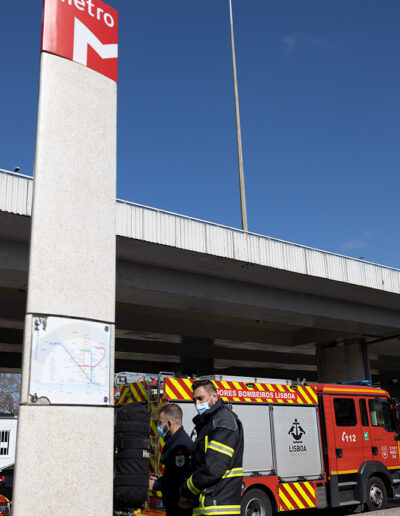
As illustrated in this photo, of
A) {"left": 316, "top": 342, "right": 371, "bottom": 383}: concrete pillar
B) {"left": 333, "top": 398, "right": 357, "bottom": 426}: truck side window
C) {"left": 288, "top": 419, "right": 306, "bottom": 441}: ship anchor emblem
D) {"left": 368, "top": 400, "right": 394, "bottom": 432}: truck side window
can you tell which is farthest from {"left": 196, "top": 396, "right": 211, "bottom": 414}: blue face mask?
{"left": 316, "top": 342, "right": 371, "bottom": 383}: concrete pillar

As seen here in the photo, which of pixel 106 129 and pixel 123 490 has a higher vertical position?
pixel 106 129

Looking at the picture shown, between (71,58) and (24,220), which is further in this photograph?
(24,220)

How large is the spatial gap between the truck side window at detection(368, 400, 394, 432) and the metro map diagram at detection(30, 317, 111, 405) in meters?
10.0

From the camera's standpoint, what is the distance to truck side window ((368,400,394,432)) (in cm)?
1320

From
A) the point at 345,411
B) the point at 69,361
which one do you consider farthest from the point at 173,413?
the point at 345,411

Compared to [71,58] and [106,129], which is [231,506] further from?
[71,58]

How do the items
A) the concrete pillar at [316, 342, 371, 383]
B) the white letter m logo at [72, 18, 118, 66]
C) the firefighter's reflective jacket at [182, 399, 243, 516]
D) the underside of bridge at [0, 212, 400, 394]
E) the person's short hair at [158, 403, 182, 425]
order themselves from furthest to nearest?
the concrete pillar at [316, 342, 371, 383] < the underside of bridge at [0, 212, 400, 394] < the person's short hair at [158, 403, 182, 425] < the white letter m logo at [72, 18, 118, 66] < the firefighter's reflective jacket at [182, 399, 243, 516]

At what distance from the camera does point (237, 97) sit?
35719mm

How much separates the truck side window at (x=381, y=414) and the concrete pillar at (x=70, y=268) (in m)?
9.97

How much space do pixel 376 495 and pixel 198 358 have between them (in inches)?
946

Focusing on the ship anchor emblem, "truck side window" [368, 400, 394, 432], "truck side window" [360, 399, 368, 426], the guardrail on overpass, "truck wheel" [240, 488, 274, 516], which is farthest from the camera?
the guardrail on overpass

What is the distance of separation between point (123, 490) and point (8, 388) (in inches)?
2587

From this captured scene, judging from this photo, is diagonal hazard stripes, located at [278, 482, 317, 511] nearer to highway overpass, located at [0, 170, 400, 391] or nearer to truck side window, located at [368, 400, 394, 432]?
truck side window, located at [368, 400, 394, 432]

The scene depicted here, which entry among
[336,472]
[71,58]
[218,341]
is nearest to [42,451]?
[71,58]
